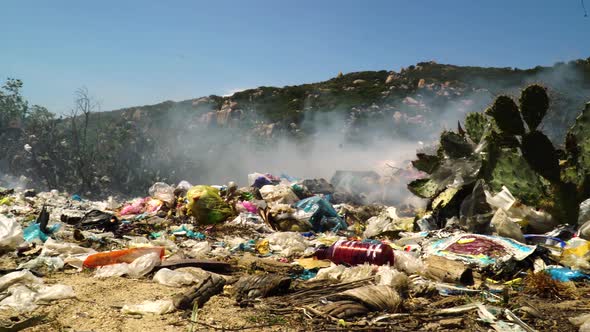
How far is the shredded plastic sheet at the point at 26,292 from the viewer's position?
250 cm

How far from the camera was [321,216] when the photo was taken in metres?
6.48

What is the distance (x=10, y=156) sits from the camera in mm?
18984

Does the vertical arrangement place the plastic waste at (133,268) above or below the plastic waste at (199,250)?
above

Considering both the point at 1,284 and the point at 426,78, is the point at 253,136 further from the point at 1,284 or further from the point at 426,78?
the point at 1,284

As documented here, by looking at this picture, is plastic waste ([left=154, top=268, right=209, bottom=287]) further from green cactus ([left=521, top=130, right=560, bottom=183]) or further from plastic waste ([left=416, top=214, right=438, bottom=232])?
green cactus ([left=521, top=130, right=560, bottom=183])

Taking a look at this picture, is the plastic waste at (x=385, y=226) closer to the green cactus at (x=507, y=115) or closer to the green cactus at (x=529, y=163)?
the green cactus at (x=529, y=163)

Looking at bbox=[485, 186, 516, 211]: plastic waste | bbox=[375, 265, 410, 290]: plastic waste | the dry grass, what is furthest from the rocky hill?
bbox=[375, 265, 410, 290]: plastic waste

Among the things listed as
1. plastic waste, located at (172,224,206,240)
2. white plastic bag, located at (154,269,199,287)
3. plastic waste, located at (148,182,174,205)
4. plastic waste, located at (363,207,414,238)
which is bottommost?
plastic waste, located at (363,207,414,238)

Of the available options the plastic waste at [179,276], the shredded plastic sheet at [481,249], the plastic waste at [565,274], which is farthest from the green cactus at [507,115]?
the plastic waste at [179,276]

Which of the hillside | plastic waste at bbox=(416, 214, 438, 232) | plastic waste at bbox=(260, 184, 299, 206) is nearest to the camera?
plastic waste at bbox=(416, 214, 438, 232)

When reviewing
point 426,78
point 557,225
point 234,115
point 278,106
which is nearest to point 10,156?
point 234,115

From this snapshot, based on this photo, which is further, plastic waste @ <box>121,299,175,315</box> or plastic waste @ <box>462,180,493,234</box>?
plastic waste @ <box>462,180,493,234</box>

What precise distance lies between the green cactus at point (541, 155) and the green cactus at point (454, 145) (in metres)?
0.86

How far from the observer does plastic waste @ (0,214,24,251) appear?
3729 mm
